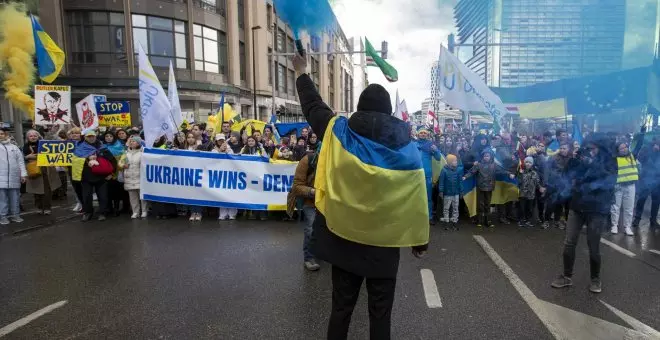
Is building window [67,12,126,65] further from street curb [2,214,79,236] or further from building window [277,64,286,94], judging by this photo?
street curb [2,214,79,236]

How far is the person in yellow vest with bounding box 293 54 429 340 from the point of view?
95.0 inches

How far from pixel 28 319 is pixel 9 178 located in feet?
18.1

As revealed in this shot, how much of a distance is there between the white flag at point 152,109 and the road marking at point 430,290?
6344 mm

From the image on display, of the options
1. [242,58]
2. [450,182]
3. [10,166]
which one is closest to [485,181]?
[450,182]

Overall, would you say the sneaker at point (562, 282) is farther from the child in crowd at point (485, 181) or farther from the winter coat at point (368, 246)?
the child in crowd at point (485, 181)

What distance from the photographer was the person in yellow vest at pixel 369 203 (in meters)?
2.41

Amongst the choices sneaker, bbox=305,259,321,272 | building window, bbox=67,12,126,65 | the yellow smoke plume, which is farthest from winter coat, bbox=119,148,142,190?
building window, bbox=67,12,126,65

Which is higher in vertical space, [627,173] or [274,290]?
[627,173]

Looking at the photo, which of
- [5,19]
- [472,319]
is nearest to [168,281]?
[472,319]

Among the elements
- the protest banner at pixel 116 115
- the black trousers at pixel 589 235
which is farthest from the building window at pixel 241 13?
the black trousers at pixel 589 235

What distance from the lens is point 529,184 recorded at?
809 cm

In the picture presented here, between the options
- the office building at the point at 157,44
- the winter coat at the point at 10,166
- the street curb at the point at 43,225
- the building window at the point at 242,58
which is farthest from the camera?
the building window at the point at 242,58

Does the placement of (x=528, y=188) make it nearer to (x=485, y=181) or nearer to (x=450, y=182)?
(x=485, y=181)

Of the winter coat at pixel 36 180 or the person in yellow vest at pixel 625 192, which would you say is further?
the winter coat at pixel 36 180
